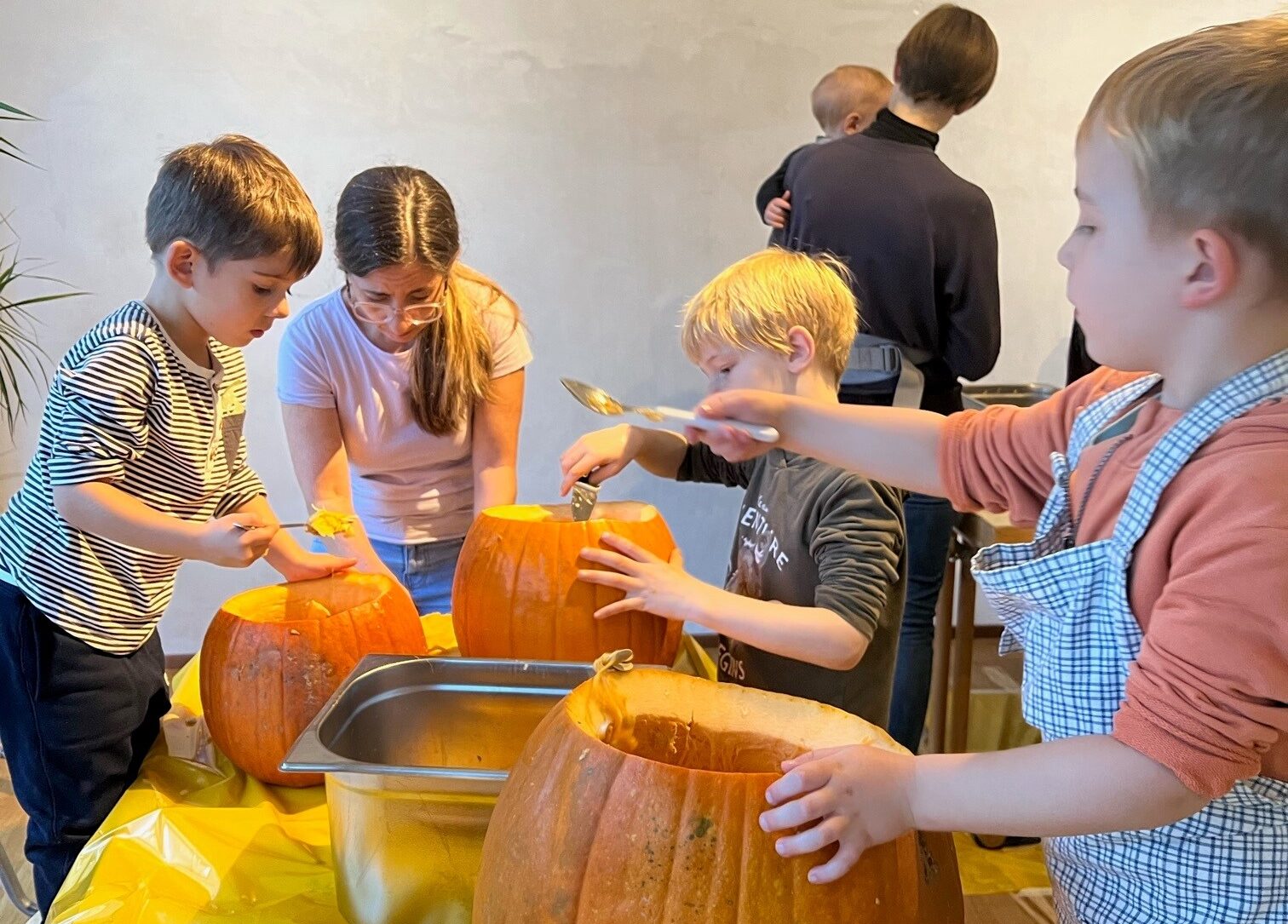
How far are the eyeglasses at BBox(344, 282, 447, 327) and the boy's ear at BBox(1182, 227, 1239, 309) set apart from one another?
1.05 m

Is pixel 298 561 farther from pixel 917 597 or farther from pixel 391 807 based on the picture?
pixel 917 597

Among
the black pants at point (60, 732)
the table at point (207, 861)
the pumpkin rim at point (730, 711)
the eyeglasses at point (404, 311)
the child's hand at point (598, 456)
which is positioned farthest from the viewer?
the eyeglasses at point (404, 311)

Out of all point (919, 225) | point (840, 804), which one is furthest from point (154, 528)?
point (919, 225)

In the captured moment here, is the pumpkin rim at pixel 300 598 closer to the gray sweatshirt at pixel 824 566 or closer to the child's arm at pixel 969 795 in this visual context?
the gray sweatshirt at pixel 824 566

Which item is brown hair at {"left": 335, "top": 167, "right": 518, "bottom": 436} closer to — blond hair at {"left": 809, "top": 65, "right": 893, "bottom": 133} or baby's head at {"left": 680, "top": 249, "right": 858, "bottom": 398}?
baby's head at {"left": 680, "top": 249, "right": 858, "bottom": 398}

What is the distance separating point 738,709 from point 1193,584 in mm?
315

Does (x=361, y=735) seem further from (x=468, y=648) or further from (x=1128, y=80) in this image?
(x=1128, y=80)

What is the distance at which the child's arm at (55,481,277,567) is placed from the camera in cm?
107

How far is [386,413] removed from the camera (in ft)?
5.11

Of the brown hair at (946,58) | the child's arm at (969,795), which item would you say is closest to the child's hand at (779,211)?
the brown hair at (946,58)

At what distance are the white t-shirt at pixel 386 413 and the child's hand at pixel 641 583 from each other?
0.58 m

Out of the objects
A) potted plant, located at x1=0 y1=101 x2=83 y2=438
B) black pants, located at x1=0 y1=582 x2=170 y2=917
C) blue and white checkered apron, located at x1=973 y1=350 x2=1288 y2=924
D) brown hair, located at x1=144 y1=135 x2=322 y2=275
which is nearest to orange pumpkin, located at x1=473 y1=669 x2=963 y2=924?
blue and white checkered apron, located at x1=973 y1=350 x2=1288 y2=924

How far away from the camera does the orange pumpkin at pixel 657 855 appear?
601 mm

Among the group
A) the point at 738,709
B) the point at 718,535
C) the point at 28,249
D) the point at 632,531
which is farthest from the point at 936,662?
the point at 28,249
